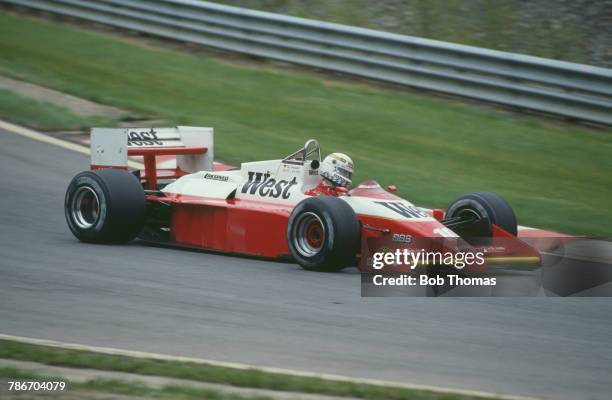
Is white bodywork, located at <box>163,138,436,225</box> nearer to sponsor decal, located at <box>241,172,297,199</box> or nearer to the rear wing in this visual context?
sponsor decal, located at <box>241,172,297,199</box>

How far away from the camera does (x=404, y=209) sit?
948 centimetres

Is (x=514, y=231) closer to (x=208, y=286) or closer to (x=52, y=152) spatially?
(x=208, y=286)

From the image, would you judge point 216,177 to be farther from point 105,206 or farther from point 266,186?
point 105,206

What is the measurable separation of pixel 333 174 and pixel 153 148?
2.41 metres

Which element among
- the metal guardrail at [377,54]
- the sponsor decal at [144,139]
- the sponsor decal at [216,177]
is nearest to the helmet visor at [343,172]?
the sponsor decal at [216,177]

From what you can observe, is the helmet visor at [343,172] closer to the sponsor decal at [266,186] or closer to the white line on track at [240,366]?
the sponsor decal at [266,186]

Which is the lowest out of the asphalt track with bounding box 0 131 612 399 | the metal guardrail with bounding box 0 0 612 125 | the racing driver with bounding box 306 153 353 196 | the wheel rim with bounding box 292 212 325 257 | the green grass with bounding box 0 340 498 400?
the asphalt track with bounding box 0 131 612 399

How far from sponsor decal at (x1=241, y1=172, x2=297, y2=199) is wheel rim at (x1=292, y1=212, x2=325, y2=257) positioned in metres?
0.76

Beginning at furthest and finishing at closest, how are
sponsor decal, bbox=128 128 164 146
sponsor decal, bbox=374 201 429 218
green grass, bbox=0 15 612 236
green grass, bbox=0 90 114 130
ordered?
green grass, bbox=0 90 114 130 < green grass, bbox=0 15 612 236 < sponsor decal, bbox=128 128 164 146 < sponsor decal, bbox=374 201 429 218

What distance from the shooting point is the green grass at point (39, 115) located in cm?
1577

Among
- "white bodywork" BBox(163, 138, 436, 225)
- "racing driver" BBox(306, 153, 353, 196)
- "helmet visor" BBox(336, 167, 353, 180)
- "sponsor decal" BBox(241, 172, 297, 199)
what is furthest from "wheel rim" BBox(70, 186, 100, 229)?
"helmet visor" BBox(336, 167, 353, 180)

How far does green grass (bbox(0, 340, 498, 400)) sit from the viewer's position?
5.73m

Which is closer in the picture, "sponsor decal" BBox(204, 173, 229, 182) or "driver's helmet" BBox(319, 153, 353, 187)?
"driver's helmet" BBox(319, 153, 353, 187)

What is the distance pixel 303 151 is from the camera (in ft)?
34.1
